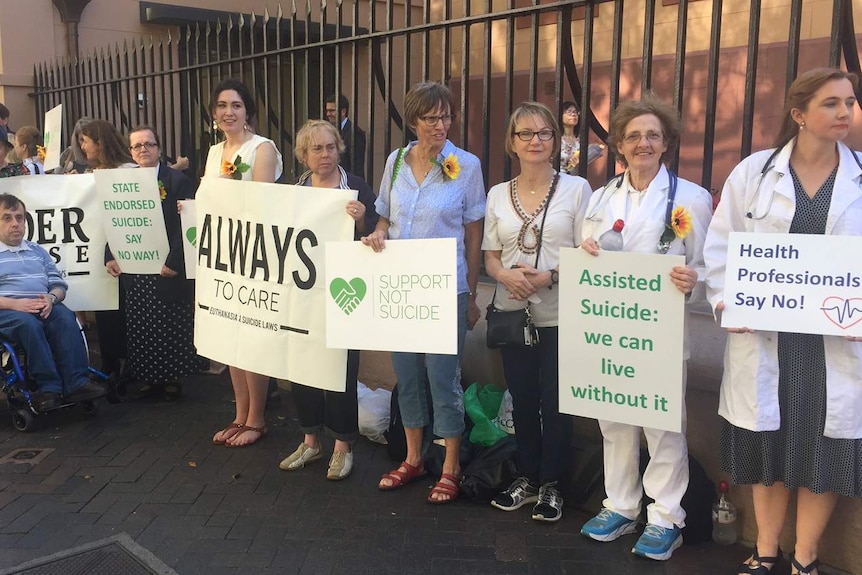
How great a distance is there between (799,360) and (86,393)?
15.0 ft

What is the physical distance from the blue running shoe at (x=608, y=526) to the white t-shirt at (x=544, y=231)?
955 mm

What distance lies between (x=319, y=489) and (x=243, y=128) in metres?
2.22

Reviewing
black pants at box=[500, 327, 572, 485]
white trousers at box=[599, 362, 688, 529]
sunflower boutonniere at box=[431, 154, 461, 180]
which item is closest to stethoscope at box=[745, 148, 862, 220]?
white trousers at box=[599, 362, 688, 529]

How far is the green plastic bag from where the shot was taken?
4246mm

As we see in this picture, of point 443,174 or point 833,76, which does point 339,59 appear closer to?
point 443,174

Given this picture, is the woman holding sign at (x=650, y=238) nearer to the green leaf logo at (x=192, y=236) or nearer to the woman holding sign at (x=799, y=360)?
the woman holding sign at (x=799, y=360)

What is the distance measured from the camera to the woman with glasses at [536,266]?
11.3 ft

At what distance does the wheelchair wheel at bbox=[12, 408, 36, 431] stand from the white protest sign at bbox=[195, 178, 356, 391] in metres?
1.50

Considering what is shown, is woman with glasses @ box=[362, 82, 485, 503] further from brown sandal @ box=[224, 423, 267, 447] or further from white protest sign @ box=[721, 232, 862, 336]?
white protest sign @ box=[721, 232, 862, 336]

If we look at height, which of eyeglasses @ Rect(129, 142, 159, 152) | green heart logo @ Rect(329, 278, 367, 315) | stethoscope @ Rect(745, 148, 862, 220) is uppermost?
eyeglasses @ Rect(129, 142, 159, 152)

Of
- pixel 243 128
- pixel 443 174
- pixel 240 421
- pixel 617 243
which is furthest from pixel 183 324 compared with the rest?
pixel 617 243

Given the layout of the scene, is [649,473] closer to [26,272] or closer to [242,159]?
[242,159]

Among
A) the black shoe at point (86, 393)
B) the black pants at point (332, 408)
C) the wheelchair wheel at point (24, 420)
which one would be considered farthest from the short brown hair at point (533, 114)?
the wheelchair wheel at point (24, 420)

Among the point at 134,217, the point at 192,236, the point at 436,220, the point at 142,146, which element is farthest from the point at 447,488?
the point at 142,146
